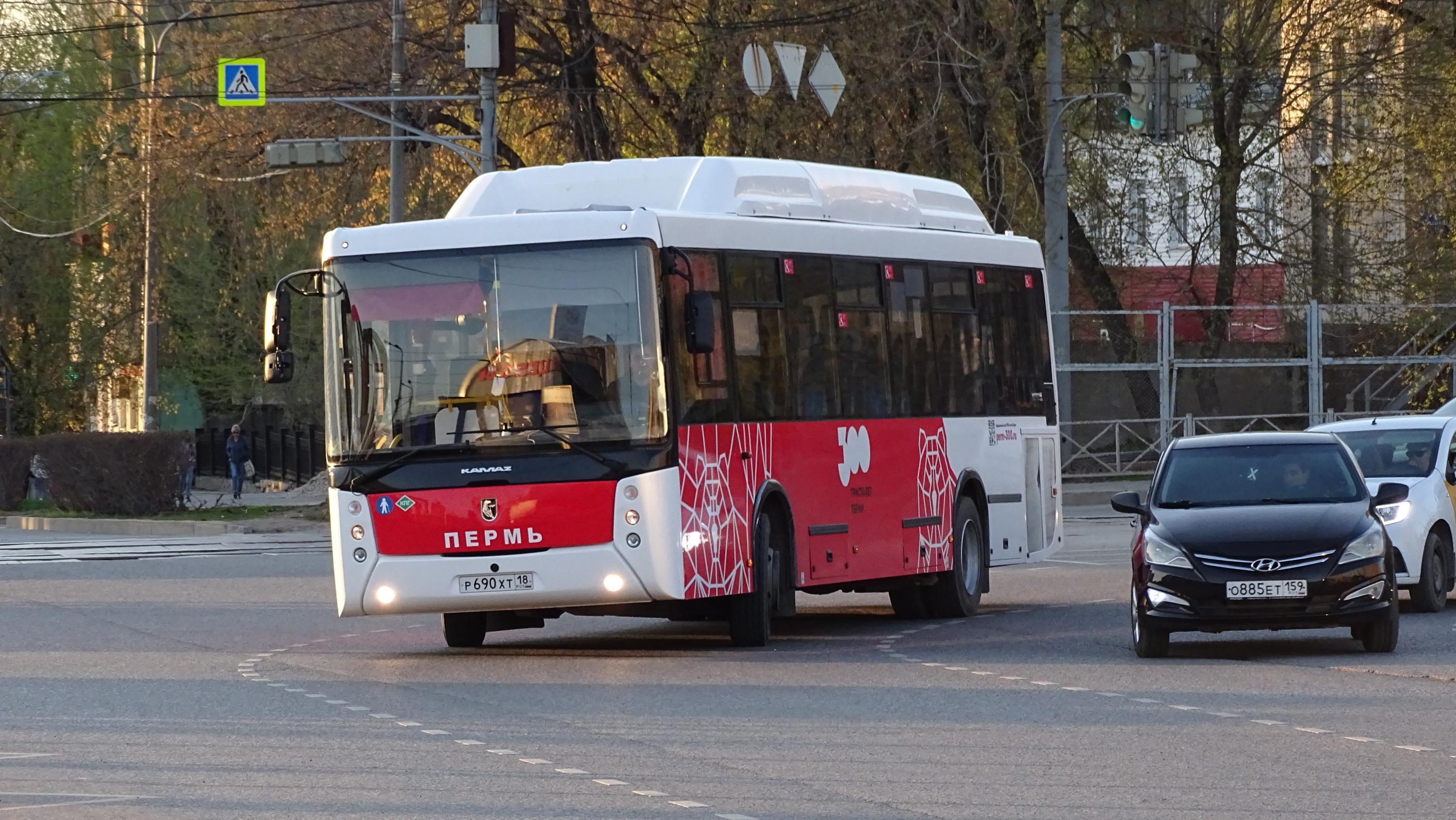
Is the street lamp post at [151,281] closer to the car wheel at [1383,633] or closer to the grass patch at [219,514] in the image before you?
the grass patch at [219,514]

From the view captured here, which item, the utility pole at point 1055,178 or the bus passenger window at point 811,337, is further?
the utility pole at point 1055,178

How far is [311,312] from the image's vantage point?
51.4 metres

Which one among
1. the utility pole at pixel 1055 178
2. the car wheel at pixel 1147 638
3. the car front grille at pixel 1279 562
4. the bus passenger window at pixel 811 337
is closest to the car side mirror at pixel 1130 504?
the car wheel at pixel 1147 638

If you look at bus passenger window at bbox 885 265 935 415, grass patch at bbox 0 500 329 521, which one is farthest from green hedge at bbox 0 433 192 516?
bus passenger window at bbox 885 265 935 415

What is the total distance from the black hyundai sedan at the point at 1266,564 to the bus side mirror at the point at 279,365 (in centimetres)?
550

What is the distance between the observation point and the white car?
17938 mm

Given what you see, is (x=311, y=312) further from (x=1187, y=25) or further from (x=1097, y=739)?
(x=1097, y=739)

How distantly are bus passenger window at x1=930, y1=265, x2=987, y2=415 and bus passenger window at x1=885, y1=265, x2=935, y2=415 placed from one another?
0.14 m

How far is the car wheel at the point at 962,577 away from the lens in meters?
19.1

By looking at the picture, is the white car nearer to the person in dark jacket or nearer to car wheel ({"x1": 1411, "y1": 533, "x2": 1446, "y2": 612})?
car wheel ({"x1": 1411, "y1": 533, "x2": 1446, "y2": 612})

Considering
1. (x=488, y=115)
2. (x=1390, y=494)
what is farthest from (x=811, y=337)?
(x=488, y=115)

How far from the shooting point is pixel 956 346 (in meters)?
19.4

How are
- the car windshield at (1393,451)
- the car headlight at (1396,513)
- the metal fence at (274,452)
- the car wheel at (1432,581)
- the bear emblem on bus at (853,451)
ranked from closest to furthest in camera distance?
the bear emblem on bus at (853,451) → the car headlight at (1396,513) → the car wheel at (1432,581) → the car windshield at (1393,451) → the metal fence at (274,452)

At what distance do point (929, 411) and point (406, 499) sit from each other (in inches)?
203
